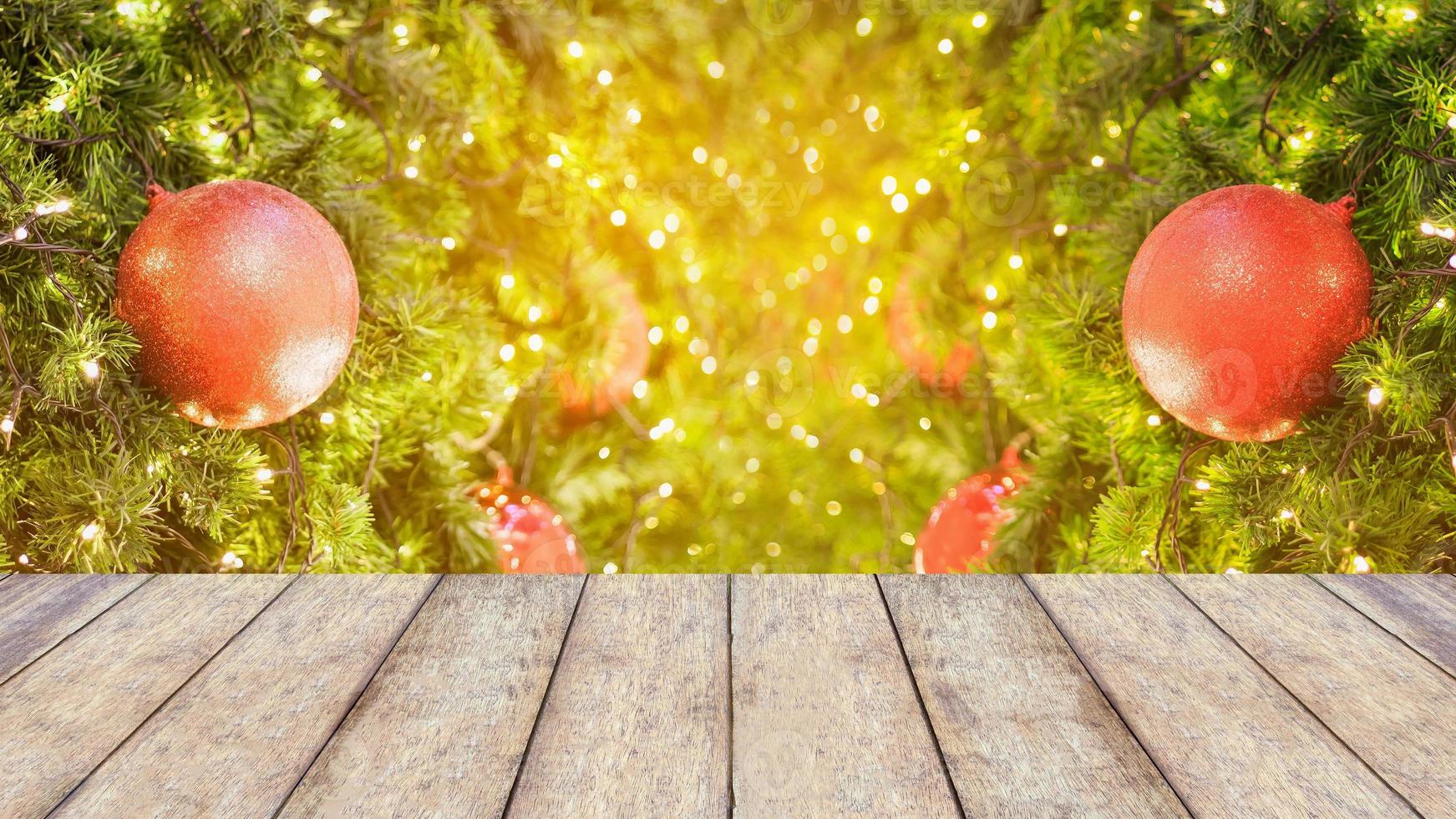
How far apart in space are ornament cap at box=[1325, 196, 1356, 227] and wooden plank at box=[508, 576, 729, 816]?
76cm

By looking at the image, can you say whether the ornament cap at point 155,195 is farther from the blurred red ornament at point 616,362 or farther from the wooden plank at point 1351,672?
the wooden plank at point 1351,672

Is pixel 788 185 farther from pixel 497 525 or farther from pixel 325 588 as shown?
pixel 325 588

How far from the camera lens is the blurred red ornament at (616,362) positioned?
5.73 ft

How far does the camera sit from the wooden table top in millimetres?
681

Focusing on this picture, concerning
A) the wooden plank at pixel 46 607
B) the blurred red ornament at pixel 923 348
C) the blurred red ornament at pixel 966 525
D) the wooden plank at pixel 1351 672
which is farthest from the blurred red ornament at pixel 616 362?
the wooden plank at pixel 1351 672

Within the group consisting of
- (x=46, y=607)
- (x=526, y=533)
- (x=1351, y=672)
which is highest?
(x=1351, y=672)

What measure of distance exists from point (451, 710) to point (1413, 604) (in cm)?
87

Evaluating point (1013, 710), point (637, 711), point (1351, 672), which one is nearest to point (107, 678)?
point (637, 711)

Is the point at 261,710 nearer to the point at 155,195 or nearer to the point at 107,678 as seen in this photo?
the point at 107,678

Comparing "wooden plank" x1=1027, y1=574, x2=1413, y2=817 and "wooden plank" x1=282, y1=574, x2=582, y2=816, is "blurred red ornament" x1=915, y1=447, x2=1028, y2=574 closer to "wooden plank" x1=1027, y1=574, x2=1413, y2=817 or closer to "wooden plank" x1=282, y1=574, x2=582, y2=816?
"wooden plank" x1=1027, y1=574, x2=1413, y2=817

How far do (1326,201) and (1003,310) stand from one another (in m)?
0.60

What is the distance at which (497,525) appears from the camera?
5.13 ft

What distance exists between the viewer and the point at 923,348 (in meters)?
1.83

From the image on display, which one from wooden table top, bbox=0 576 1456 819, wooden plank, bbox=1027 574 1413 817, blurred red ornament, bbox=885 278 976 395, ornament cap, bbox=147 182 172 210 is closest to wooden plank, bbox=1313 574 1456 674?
wooden table top, bbox=0 576 1456 819
